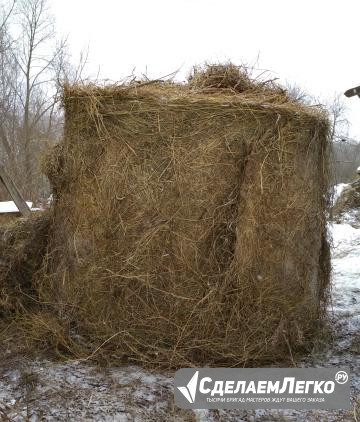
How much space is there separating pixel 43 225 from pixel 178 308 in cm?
168

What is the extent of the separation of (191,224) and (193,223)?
0.06ft

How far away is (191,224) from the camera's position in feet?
10.6

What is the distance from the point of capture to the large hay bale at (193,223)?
10.5 ft

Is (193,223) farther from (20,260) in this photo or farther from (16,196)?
(16,196)

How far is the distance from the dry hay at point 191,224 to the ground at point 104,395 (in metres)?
0.23

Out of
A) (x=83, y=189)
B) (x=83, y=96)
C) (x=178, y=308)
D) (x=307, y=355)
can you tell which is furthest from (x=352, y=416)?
(x=83, y=96)

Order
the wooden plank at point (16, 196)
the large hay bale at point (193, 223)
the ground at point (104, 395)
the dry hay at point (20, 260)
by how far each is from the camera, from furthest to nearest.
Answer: the wooden plank at point (16, 196) < the dry hay at point (20, 260) < the large hay bale at point (193, 223) < the ground at point (104, 395)

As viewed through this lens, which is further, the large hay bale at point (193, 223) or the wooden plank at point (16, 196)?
the wooden plank at point (16, 196)
